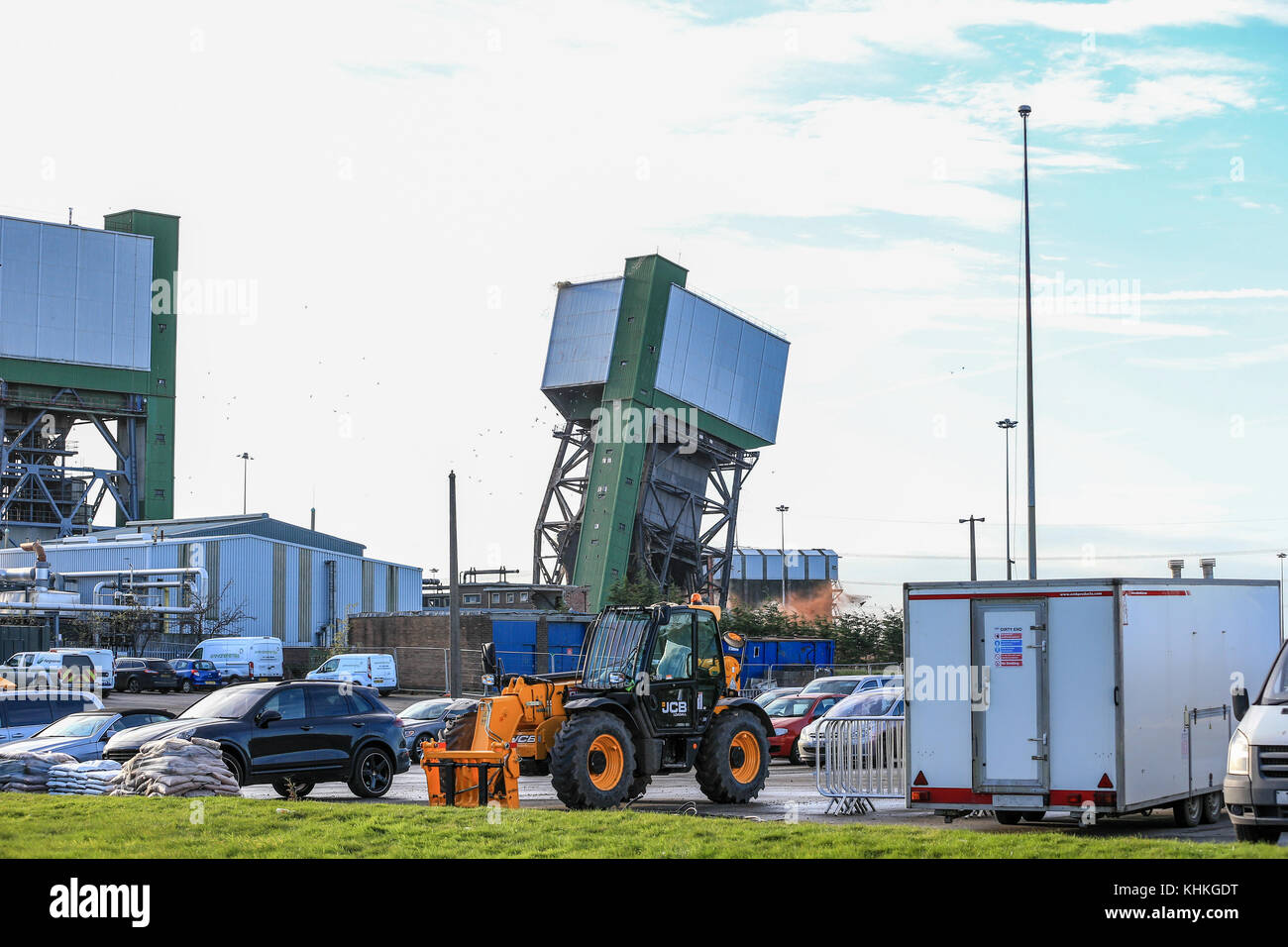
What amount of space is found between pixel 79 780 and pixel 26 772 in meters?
1.14

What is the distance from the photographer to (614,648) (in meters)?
20.2

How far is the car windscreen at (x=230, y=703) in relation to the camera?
A: 21.0m

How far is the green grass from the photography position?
1183 centimetres

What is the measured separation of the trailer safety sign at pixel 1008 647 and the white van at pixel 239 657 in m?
47.0

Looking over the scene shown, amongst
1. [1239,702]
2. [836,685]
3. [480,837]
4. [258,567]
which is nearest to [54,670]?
[836,685]

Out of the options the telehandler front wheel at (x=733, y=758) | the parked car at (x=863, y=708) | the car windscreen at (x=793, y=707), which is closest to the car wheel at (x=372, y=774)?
the telehandler front wheel at (x=733, y=758)

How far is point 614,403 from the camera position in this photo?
225 ft

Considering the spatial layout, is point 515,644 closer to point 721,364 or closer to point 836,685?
Result: point 721,364

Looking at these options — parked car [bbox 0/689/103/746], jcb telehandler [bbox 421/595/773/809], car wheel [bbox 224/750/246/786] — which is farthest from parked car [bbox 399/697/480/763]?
jcb telehandler [bbox 421/595/773/809]

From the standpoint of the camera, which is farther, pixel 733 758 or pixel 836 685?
pixel 836 685

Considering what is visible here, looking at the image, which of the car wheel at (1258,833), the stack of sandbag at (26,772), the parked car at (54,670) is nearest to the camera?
the car wheel at (1258,833)

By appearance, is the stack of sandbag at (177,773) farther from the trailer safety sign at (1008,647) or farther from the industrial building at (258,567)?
the industrial building at (258,567)
